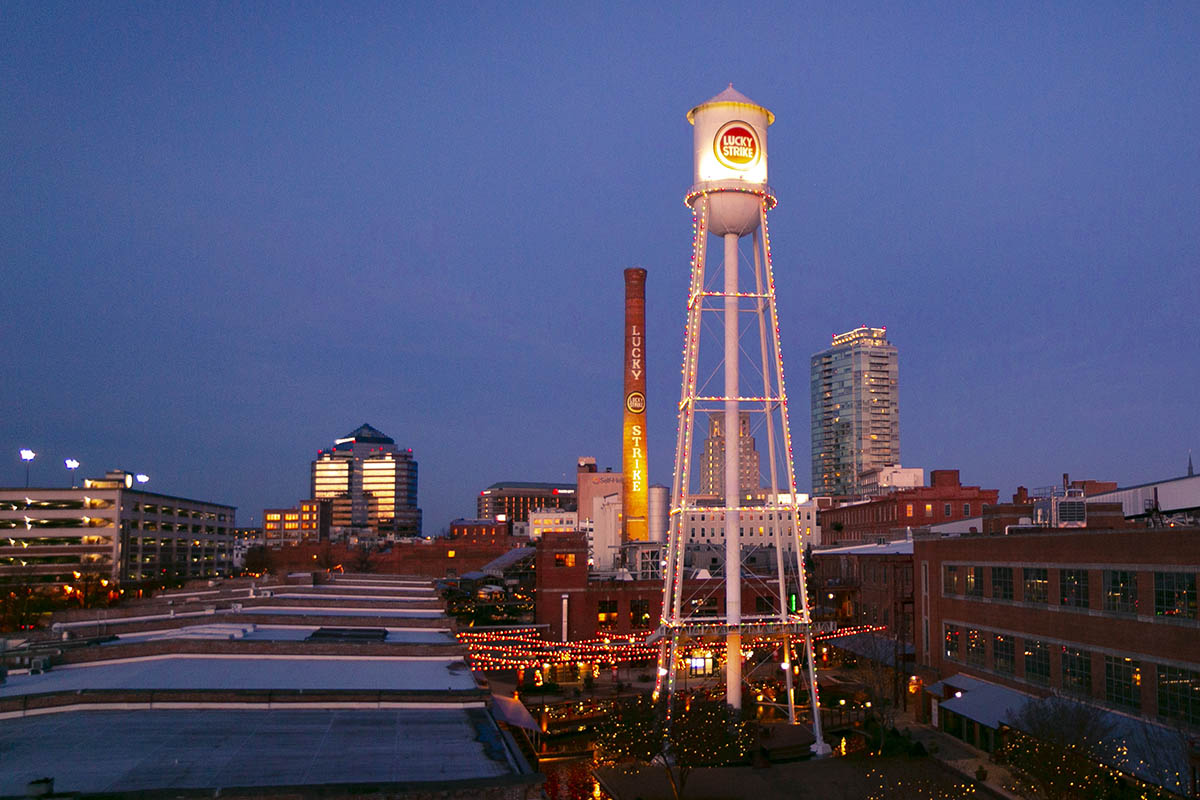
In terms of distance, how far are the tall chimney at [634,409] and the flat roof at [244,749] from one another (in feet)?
257

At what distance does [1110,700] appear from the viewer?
30.5 metres

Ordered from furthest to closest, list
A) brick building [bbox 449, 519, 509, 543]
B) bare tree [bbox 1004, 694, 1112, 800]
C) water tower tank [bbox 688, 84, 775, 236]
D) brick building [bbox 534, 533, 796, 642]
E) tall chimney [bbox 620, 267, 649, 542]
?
brick building [bbox 449, 519, 509, 543] → tall chimney [bbox 620, 267, 649, 542] → brick building [bbox 534, 533, 796, 642] → water tower tank [bbox 688, 84, 775, 236] → bare tree [bbox 1004, 694, 1112, 800]

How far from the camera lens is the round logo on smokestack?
42031mm

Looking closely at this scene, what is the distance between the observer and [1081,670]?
32344mm

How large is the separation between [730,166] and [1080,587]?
22.0 metres

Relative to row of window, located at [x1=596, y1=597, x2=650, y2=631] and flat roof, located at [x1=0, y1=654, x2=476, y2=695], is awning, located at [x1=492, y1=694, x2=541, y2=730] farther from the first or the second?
row of window, located at [x1=596, y1=597, x2=650, y2=631]

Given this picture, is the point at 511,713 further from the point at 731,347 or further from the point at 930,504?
the point at 930,504

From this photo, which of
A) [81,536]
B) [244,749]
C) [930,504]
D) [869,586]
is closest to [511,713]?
[244,749]

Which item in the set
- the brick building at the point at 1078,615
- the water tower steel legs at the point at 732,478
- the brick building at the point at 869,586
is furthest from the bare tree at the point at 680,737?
the brick building at the point at 869,586

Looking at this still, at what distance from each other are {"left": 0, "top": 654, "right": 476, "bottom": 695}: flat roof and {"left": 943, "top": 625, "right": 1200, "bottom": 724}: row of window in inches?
786

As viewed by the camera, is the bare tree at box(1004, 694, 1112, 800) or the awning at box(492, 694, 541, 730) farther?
the awning at box(492, 694, 541, 730)

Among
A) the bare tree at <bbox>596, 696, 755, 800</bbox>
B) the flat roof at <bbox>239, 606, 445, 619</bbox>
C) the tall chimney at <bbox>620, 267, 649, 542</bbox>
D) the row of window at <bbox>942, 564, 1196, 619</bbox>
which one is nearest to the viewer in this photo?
the row of window at <bbox>942, 564, 1196, 619</bbox>

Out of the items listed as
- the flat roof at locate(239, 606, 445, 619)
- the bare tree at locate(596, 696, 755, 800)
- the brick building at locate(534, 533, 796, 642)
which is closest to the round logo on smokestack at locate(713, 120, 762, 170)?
the bare tree at locate(596, 696, 755, 800)

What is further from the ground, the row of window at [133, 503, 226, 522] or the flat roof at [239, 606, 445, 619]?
the row of window at [133, 503, 226, 522]
